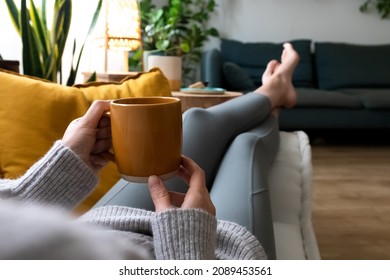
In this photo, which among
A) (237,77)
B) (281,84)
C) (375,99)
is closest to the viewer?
(281,84)

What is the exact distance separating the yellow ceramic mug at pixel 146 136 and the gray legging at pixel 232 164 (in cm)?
26

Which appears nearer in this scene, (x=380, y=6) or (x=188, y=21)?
(x=188, y=21)

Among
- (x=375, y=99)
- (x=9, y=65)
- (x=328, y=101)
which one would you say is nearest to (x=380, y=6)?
(x=375, y=99)

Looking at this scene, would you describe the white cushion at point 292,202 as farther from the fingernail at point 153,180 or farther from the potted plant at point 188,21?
the potted plant at point 188,21

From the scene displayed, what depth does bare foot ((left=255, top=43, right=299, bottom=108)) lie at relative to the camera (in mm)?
1585

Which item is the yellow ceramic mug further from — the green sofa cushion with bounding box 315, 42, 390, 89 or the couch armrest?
the green sofa cushion with bounding box 315, 42, 390, 89

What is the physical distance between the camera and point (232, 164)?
0.94 meters

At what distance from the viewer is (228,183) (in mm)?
868

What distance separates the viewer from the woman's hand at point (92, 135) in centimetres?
60

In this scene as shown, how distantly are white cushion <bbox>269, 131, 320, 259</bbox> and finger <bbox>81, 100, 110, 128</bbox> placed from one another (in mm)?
Result: 481

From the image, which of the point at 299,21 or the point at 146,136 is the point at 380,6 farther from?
the point at 146,136

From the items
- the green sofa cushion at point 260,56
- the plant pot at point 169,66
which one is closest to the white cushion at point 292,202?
the plant pot at point 169,66

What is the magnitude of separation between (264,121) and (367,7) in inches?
124

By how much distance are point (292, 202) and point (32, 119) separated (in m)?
0.70
